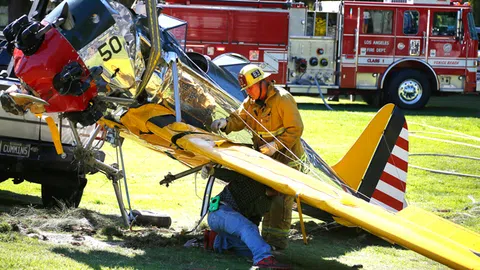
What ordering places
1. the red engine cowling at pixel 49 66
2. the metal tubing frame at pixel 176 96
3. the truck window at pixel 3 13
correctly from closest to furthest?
1. the red engine cowling at pixel 49 66
2. the metal tubing frame at pixel 176 96
3. the truck window at pixel 3 13

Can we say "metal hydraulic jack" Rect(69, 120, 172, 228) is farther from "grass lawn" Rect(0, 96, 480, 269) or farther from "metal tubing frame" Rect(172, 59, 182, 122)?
"metal tubing frame" Rect(172, 59, 182, 122)

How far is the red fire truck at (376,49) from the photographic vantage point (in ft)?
81.4

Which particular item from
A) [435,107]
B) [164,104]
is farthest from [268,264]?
[435,107]

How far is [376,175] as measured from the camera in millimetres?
9531

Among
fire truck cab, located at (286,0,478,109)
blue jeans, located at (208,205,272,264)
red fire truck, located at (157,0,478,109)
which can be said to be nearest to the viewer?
blue jeans, located at (208,205,272,264)

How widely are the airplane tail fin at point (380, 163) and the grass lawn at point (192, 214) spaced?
0.50m

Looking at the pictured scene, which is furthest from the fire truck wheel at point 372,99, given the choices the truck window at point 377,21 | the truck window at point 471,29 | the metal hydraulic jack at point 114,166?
the metal hydraulic jack at point 114,166

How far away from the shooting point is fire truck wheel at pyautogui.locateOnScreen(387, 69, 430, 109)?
25.0 meters

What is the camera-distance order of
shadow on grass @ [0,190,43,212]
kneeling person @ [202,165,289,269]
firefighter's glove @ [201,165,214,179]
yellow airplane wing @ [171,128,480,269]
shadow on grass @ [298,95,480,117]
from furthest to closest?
shadow on grass @ [298,95,480,117]
shadow on grass @ [0,190,43,212]
firefighter's glove @ [201,165,214,179]
kneeling person @ [202,165,289,269]
yellow airplane wing @ [171,128,480,269]

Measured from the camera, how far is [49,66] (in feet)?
24.9

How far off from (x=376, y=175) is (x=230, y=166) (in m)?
2.66

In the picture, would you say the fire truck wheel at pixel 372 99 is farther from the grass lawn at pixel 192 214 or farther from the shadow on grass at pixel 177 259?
the shadow on grass at pixel 177 259

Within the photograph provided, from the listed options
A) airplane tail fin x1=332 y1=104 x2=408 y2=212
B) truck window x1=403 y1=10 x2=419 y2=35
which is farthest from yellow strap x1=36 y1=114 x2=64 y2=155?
truck window x1=403 y1=10 x2=419 y2=35

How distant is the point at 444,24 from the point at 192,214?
54.3 feet
